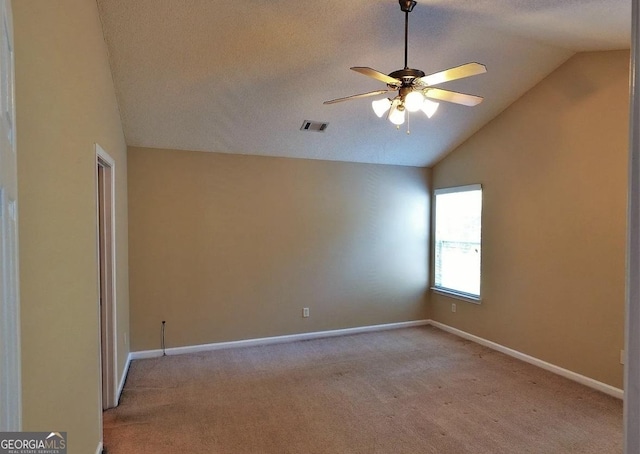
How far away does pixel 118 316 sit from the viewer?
3.24 meters

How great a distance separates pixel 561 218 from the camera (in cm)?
367

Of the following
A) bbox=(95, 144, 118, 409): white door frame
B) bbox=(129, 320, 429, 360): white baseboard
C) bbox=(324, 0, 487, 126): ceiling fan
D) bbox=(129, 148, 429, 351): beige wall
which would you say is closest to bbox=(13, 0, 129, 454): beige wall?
bbox=(95, 144, 118, 409): white door frame

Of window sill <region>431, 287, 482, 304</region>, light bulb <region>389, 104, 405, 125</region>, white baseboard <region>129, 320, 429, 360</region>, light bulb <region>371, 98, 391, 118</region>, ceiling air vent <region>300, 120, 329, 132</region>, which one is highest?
ceiling air vent <region>300, 120, 329, 132</region>

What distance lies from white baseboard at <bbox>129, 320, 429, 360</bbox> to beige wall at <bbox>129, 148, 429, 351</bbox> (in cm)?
7

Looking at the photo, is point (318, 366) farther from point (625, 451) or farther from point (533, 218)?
point (625, 451)

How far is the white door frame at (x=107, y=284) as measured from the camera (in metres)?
2.96

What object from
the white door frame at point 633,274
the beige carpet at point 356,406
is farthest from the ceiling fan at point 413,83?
the beige carpet at point 356,406

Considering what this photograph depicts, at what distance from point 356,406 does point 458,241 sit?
9.46 feet

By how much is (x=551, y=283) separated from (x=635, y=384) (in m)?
3.80

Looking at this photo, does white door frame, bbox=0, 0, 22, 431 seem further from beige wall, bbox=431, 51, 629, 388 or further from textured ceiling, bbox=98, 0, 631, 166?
beige wall, bbox=431, 51, 629, 388

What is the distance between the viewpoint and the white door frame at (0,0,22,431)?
0.62 metres

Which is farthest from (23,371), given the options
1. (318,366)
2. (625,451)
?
(318,366)

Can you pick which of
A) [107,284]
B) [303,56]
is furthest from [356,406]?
[303,56]

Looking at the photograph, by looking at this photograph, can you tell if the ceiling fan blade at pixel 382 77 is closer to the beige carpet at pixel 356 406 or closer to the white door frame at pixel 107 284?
the white door frame at pixel 107 284
